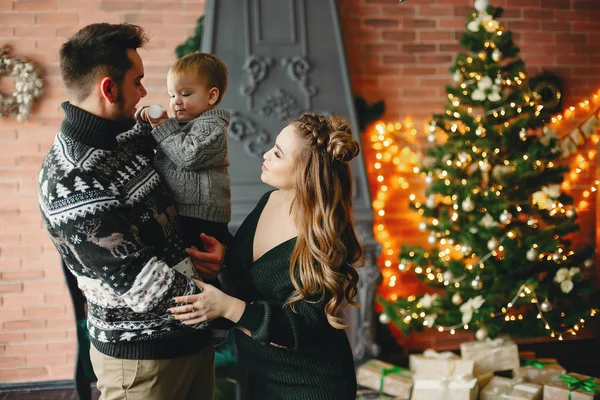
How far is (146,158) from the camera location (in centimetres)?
158

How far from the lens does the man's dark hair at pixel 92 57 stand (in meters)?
1.42

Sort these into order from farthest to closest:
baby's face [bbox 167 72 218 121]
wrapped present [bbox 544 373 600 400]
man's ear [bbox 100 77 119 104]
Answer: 1. wrapped present [bbox 544 373 600 400]
2. baby's face [bbox 167 72 218 121]
3. man's ear [bbox 100 77 119 104]

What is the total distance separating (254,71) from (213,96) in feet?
6.09

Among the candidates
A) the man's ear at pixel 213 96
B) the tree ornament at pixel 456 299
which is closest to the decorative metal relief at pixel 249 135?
the tree ornament at pixel 456 299

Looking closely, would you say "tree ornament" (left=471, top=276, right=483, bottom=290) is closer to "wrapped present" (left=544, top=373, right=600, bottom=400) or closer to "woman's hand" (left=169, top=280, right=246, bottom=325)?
"wrapped present" (left=544, top=373, right=600, bottom=400)

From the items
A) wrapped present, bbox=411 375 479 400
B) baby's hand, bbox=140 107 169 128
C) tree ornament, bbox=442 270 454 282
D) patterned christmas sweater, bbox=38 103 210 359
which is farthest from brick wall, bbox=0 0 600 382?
patterned christmas sweater, bbox=38 103 210 359

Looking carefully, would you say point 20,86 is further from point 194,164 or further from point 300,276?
point 300,276

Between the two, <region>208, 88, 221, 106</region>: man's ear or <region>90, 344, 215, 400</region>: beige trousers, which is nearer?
<region>90, 344, 215, 400</region>: beige trousers

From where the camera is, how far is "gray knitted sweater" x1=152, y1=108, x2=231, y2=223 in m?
1.63

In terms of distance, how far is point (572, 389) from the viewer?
10.3 ft

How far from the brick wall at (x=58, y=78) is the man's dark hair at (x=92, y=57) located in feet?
8.09

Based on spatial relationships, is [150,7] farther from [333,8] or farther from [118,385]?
[118,385]

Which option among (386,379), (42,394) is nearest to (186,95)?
(386,379)

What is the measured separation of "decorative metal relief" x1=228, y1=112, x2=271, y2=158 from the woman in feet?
6.85
